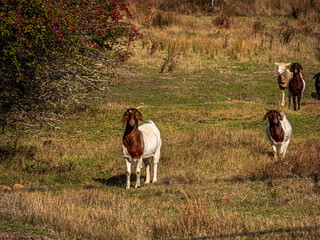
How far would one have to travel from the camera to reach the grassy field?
23.9 ft

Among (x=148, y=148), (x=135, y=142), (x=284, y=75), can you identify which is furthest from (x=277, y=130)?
(x=284, y=75)

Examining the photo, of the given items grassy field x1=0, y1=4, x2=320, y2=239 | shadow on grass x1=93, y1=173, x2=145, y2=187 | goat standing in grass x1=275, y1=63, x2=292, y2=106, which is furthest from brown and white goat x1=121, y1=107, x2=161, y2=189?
goat standing in grass x1=275, y1=63, x2=292, y2=106

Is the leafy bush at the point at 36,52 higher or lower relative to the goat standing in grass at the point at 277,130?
higher

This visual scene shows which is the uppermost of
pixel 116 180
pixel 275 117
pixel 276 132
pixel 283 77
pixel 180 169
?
pixel 283 77

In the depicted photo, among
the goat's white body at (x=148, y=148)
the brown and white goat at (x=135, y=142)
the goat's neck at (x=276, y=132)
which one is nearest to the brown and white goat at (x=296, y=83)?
the goat's neck at (x=276, y=132)

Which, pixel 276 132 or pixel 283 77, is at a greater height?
pixel 283 77

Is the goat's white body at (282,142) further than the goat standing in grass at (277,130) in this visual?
Yes

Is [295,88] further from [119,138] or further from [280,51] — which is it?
[280,51]

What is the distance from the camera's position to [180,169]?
1224cm

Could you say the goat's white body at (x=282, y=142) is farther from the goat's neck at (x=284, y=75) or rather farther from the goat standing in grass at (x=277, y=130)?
the goat's neck at (x=284, y=75)

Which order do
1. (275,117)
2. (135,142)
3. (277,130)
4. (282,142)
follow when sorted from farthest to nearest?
(282,142), (277,130), (275,117), (135,142)

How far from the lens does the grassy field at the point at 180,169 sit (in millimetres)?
7270

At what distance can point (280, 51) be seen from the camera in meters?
34.5

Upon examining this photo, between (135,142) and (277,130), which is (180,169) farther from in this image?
(277,130)
